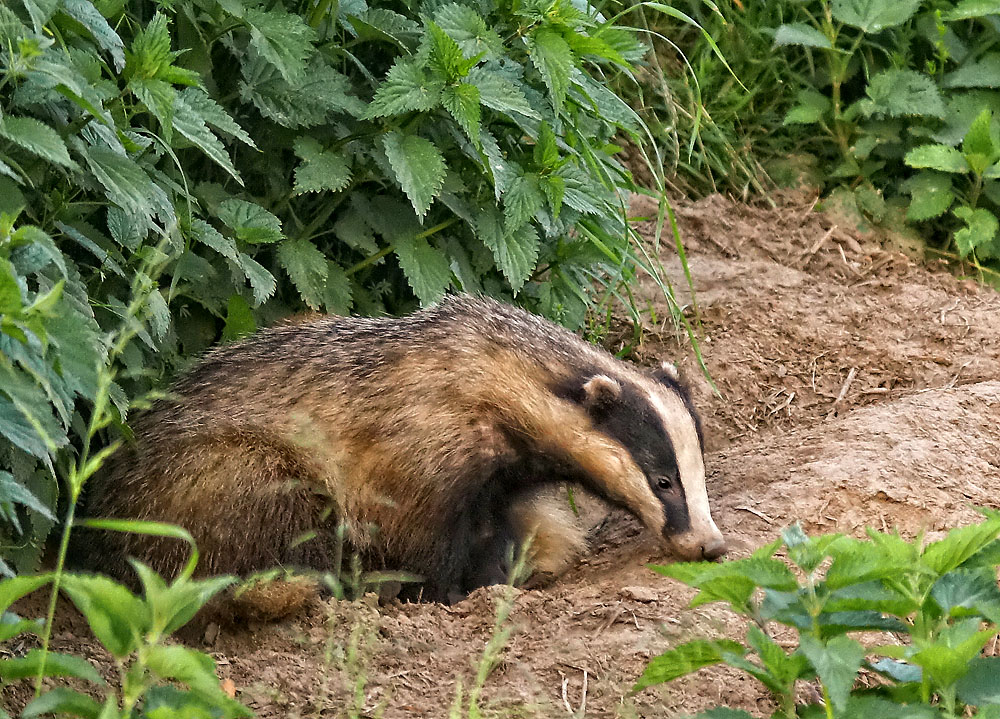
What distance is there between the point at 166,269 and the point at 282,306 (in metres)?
0.62

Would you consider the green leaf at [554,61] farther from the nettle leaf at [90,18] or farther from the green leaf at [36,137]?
the green leaf at [36,137]

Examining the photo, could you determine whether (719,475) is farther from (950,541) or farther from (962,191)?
(962,191)

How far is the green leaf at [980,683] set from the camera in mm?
2316

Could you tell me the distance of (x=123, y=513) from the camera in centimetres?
375

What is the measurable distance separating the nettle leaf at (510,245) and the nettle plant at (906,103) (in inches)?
97.3

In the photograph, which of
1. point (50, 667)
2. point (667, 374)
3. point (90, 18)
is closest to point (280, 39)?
point (90, 18)

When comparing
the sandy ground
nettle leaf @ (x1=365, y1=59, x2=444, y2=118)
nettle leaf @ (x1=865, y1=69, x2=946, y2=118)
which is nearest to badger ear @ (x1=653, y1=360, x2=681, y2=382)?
the sandy ground

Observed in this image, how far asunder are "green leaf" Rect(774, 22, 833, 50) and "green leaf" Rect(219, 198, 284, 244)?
3336mm

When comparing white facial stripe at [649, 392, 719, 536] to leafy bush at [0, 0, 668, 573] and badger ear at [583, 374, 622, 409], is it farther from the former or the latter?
leafy bush at [0, 0, 668, 573]

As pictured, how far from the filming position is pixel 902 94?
6.23m

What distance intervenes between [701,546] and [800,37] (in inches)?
135

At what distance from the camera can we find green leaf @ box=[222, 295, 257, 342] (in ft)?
13.5

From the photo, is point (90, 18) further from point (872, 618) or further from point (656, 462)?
point (872, 618)

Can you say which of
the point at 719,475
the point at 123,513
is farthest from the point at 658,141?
the point at 123,513
